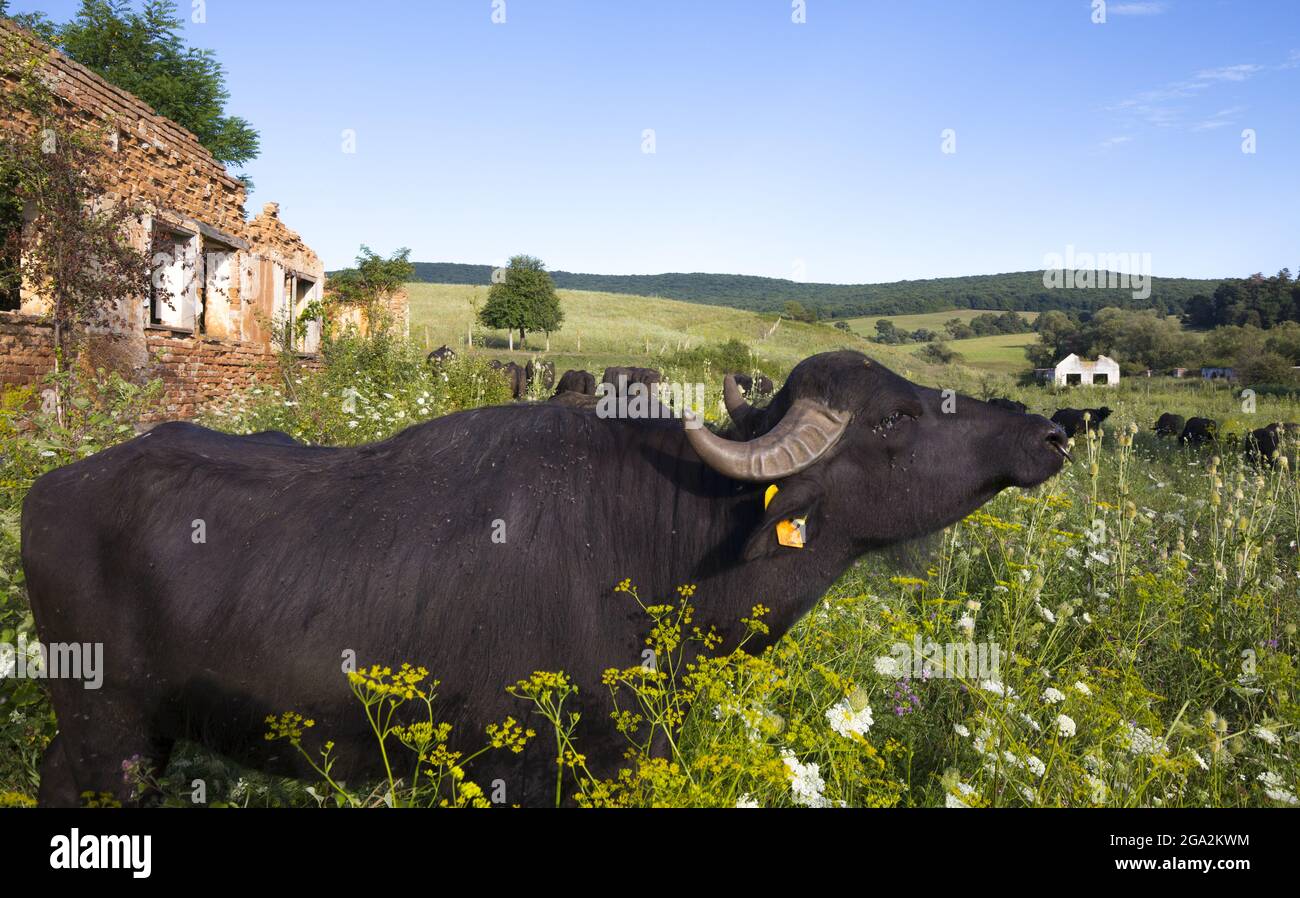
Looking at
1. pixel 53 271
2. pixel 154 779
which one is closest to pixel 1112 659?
pixel 154 779

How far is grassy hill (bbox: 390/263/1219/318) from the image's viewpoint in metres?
Answer: 119

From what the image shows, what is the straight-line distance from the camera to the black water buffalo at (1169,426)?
18.9 meters

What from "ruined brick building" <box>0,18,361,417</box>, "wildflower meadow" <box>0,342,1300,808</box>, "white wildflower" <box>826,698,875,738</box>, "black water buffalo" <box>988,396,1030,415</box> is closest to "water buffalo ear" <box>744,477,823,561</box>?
"wildflower meadow" <box>0,342,1300,808</box>

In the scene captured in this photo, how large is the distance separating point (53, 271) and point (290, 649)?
37.4 feet

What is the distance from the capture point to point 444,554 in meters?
2.80

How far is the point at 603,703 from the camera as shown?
280 cm

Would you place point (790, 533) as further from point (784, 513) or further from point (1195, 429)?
point (1195, 429)

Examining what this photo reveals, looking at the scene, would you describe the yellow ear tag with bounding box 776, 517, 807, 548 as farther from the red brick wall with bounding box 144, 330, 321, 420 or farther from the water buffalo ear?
the red brick wall with bounding box 144, 330, 321, 420

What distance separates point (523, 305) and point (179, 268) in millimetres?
50020

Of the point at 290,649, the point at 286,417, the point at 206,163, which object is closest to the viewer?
the point at 290,649

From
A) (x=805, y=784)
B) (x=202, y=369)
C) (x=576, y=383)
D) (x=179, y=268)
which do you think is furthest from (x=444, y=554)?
(x=179, y=268)

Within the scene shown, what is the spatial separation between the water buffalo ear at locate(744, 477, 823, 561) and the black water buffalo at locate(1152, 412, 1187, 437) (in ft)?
64.2

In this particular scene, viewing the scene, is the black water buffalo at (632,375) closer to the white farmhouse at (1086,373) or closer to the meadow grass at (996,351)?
the white farmhouse at (1086,373)

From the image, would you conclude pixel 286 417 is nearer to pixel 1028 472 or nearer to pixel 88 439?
pixel 88 439
